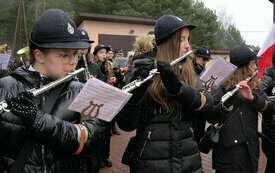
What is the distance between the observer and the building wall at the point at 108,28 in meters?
19.6

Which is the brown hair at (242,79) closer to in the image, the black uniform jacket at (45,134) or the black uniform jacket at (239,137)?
the black uniform jacket at (239,137)

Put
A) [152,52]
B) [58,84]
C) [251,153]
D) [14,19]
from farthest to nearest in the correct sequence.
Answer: [14,19] < [251,153] < [152,52] < [58,84]

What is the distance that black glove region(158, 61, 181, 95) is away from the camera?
2.09 meters

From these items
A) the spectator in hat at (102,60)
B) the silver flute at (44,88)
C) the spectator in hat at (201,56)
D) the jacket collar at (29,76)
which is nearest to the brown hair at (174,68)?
the silver flute at (44,88)

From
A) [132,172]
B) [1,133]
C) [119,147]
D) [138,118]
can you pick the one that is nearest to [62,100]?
[1,133]

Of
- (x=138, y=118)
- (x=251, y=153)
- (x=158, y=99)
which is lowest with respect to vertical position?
(x=251, y=153)

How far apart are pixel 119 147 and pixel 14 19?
43.6 m

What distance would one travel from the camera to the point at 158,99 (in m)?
2.33

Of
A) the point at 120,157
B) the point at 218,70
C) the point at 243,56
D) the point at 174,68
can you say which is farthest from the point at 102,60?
the point at 174,68

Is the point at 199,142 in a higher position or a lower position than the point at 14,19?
higher

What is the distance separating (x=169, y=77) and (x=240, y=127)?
140 cm

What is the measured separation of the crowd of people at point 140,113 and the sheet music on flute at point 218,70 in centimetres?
28

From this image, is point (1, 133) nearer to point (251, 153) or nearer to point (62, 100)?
point (62, 100)

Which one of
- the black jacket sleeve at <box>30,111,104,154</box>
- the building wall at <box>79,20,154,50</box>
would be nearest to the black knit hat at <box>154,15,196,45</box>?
the black jacket sleeve at <box>30,111,104,154</box>
